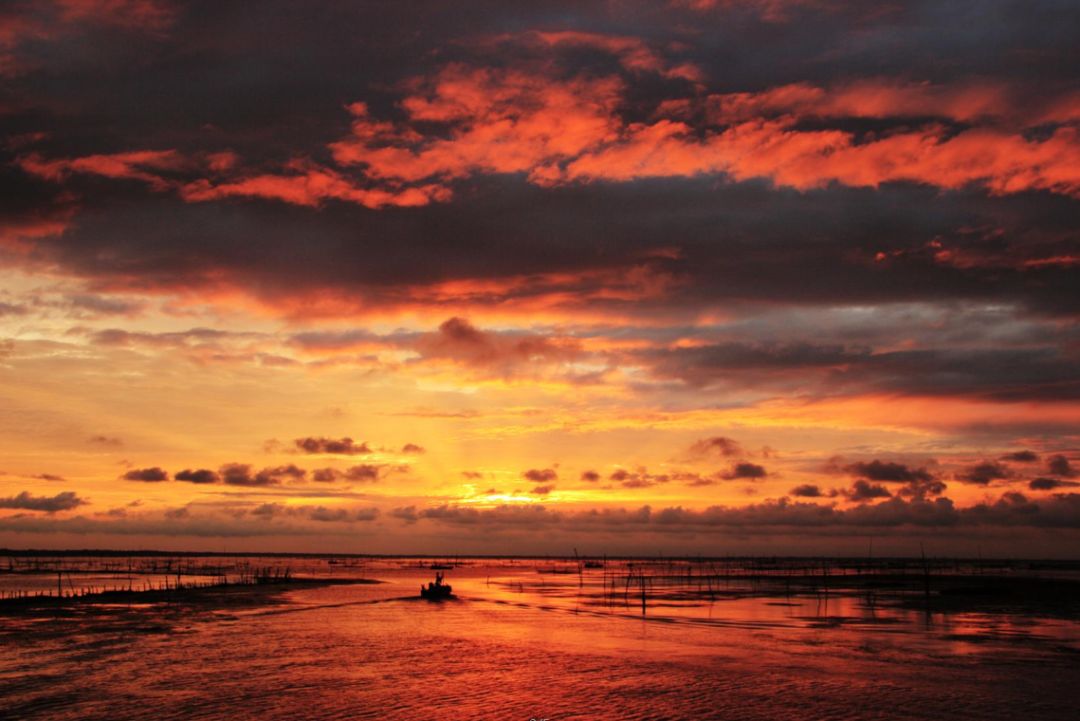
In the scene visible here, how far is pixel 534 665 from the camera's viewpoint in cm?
4512

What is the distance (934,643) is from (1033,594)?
58.1 m

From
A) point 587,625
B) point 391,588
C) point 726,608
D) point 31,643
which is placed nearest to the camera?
point 31,643

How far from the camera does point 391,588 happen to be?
120m

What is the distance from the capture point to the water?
33750 mm

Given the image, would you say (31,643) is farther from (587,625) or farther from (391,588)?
(391,588)

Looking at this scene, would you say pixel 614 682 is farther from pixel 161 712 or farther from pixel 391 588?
pixel 391 588

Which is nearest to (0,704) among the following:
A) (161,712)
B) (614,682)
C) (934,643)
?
(161,712)

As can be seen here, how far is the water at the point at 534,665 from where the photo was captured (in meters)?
33.8

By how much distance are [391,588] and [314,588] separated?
1243 cm

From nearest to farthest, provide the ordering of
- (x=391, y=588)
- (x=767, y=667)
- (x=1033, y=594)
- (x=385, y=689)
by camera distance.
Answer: (x=385, y=689)
(x=767, y=667)
(x=1033, y=594)
(x=391, y=588)

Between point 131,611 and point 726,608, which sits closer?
point 131,611

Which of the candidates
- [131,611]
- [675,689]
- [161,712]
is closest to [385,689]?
[161,712]

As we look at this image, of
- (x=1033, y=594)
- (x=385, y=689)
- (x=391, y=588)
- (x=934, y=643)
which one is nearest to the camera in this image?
(x=385, y=689)

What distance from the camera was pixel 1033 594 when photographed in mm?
98812
